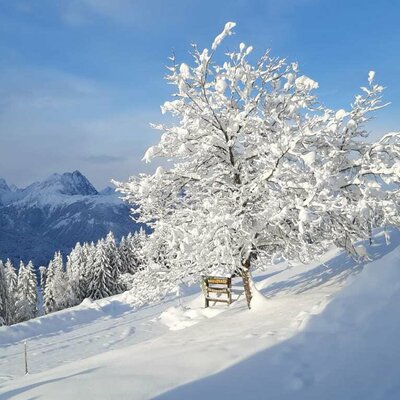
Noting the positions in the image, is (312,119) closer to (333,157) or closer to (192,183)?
(333,157)

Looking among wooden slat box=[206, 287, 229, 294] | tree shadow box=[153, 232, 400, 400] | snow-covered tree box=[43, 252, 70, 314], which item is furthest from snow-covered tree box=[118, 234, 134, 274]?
tree shadow box=[153, 232, 400, 400]

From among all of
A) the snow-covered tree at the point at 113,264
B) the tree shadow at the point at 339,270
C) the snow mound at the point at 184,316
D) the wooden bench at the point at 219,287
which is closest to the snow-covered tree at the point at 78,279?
the snow-covered tree at the point at 113,264

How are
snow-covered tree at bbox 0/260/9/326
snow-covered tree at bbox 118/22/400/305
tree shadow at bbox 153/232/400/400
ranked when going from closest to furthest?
tree shadow at bbox 153/232/400/400
snow-covered tree at bbox 118/22/400/305
snow-covered tree at bbox 0/260/9/326

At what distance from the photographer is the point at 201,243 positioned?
9.56 metres

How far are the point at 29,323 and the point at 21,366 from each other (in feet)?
34.0

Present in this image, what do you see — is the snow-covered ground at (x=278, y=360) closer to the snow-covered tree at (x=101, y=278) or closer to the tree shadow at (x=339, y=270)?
the tree shadow at (x=339, y=270)

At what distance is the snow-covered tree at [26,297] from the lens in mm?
60138

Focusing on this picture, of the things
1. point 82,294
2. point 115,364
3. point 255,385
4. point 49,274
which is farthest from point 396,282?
point 49,274

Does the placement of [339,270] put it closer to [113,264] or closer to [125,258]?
[113,264]

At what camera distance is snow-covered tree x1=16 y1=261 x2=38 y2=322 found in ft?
197

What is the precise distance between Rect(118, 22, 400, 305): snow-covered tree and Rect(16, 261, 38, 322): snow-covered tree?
57.6m

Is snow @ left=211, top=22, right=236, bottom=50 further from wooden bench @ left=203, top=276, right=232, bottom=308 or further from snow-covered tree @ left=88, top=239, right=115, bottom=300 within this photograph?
snow-covered tree @ left=88, top=239, right=115, bottom=300

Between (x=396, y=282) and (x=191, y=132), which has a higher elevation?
(x=191, y=132)

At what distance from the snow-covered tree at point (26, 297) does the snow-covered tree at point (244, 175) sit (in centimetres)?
5757
